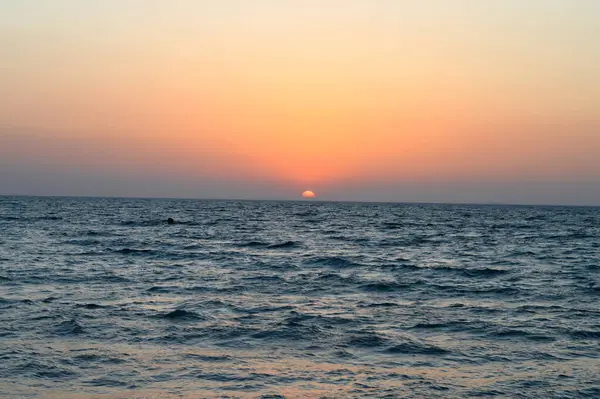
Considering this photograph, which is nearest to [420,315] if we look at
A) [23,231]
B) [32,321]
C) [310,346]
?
[310,346]

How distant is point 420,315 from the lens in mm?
19797

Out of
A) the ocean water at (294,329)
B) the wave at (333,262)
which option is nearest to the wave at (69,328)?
the ocean water at (294,329)

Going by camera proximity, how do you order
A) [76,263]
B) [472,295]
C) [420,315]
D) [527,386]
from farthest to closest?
[76,263] → [472,295] → [420,315] → [527,386]

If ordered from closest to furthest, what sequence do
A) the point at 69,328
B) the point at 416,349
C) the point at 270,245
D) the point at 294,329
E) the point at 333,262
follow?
the point at 416,349
the point at 69,328
the point at 294,329
the point at 333,262
the point at 270,245

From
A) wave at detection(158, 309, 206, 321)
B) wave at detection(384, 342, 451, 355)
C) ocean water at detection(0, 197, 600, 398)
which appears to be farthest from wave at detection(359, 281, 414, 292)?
wave at detection(384, 342, 451, 355)

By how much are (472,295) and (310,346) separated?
10.9 meters

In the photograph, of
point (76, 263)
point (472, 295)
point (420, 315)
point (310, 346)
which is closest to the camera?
point (310, 346)

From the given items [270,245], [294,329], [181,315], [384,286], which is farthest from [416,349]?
[270,245]

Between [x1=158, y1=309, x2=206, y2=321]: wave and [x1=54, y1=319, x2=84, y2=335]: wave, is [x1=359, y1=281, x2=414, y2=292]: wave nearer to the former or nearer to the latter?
[x1=158, y1=309, x2=206, y2=321]: wave

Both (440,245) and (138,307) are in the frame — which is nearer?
(138,307)

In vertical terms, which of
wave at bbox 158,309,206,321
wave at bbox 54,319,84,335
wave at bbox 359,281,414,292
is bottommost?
wave at bbox 54,319,84,335

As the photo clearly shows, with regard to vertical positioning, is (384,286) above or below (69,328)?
above

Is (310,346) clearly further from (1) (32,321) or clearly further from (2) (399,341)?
(1) (32,321)

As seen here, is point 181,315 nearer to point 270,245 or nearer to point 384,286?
point 384,286
